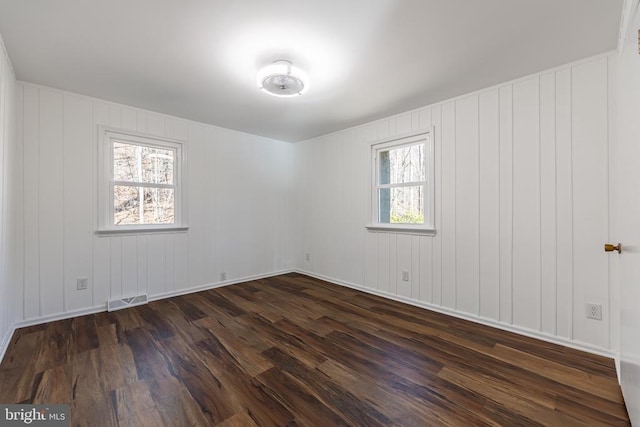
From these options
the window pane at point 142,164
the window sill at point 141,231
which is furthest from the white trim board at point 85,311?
the window pane at point 142,164

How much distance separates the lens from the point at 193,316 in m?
2.81

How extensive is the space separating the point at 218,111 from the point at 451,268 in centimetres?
324

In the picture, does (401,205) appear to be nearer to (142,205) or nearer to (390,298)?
(390,298)

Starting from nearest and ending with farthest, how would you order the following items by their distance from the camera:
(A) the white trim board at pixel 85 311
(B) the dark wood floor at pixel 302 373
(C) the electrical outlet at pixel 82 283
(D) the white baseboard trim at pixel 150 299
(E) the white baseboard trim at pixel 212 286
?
(B) the dark wood floor at pixel 302 373 < (A) the white trim board at pixel 85 311 < (D) the white baseboard trim at pixel 150 299 < (C) the electrical outlet at pixel 82 283 < (E) the white baseboard trim at pixel 212 286

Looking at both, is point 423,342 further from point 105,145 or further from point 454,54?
point 105,145

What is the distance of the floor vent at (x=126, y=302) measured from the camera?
117 inches

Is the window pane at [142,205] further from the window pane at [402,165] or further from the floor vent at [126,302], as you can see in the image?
the window pane at [402,165]

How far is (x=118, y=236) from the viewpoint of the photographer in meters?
3.08

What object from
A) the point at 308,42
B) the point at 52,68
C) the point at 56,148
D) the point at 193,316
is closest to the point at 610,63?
the point at 308,42

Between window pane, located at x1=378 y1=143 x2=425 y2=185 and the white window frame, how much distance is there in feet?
8.72

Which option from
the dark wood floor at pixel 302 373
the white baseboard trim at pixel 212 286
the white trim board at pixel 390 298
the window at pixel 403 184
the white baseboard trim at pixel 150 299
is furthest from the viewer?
the white baseboard trim at pixel 212 286

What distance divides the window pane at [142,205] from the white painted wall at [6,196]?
0.83m

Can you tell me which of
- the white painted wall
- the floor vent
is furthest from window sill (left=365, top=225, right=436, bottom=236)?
the white painted wall

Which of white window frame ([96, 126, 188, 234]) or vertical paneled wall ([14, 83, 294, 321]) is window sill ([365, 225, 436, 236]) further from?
white window frame ([96, 126, 188, 234])
